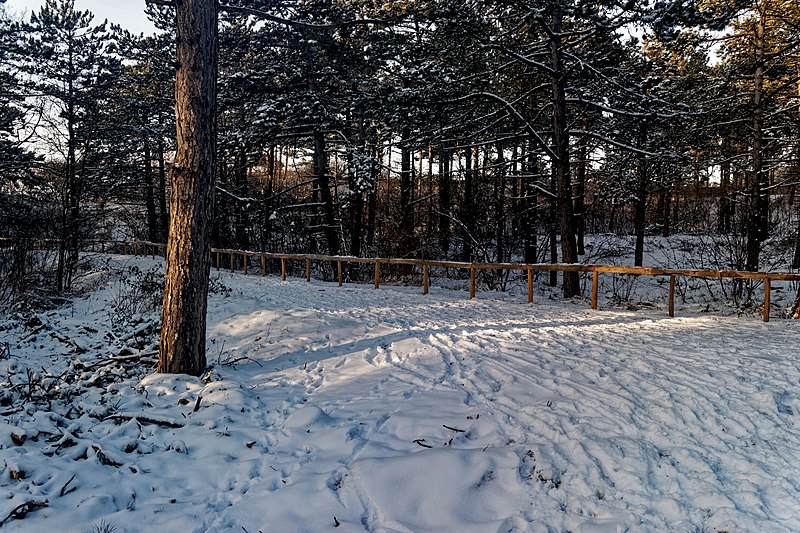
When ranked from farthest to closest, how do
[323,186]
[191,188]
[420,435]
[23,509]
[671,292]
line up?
[323,186], [671,292], [191,188], [420,435], [23,509]

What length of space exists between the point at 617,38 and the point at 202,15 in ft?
36.3

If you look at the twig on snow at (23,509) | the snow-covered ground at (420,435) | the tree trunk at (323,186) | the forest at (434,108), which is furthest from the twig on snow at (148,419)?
the tree trunk at (323,186)

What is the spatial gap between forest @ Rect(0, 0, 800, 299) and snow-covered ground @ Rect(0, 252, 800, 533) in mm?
5357

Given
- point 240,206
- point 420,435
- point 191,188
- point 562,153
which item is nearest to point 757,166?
point 562,153

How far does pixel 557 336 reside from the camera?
24.5ft

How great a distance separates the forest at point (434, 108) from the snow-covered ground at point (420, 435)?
536cm

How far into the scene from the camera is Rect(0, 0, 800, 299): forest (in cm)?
1223

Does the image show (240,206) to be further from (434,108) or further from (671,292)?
(671,292)

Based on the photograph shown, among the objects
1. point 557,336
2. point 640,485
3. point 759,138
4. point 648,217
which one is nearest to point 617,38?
point 759,138

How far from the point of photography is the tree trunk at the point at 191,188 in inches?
222

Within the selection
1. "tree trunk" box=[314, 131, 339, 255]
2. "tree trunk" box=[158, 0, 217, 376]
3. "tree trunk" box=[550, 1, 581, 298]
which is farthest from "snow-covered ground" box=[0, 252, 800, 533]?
"tree trunk" box=[314, 131, 339, 255]

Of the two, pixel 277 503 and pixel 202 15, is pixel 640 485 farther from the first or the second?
pixel 202 15

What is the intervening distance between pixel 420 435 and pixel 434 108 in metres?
Answer: 11.1

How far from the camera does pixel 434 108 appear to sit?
13406 mm
